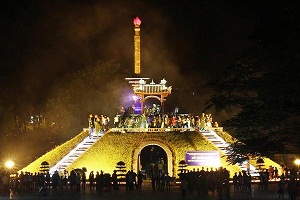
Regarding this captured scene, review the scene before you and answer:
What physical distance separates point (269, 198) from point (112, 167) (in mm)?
23301

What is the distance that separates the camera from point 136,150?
57.8m

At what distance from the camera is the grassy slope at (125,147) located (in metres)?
56.6

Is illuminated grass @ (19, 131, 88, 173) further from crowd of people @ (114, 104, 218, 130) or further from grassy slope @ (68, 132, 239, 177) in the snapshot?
crowd of people @ (114, 104, 218, 130)

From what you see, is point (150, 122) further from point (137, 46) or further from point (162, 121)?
point (137, 46)

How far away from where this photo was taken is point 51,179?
45.3m

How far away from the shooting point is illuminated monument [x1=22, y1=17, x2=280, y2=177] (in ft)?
181

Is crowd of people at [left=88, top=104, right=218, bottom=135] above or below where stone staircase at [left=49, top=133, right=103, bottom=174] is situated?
above

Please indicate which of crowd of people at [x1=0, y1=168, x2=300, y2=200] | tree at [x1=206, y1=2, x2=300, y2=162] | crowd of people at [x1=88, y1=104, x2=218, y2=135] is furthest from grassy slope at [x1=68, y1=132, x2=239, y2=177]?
tree at [x1=206, y1=2, x2=300, y2=162]

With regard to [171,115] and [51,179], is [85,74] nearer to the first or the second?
[171,115]

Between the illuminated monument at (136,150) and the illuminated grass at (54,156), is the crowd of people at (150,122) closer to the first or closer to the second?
the illuminated monument at (136,150)

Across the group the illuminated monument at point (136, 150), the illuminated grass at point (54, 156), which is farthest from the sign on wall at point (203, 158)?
the illuminated grass at point (54, 156)

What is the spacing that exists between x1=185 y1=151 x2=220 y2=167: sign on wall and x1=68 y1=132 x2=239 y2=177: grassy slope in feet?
5.61

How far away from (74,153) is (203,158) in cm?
1132

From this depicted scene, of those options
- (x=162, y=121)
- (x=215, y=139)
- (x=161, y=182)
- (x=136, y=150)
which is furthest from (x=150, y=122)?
(x=161, y=182)
